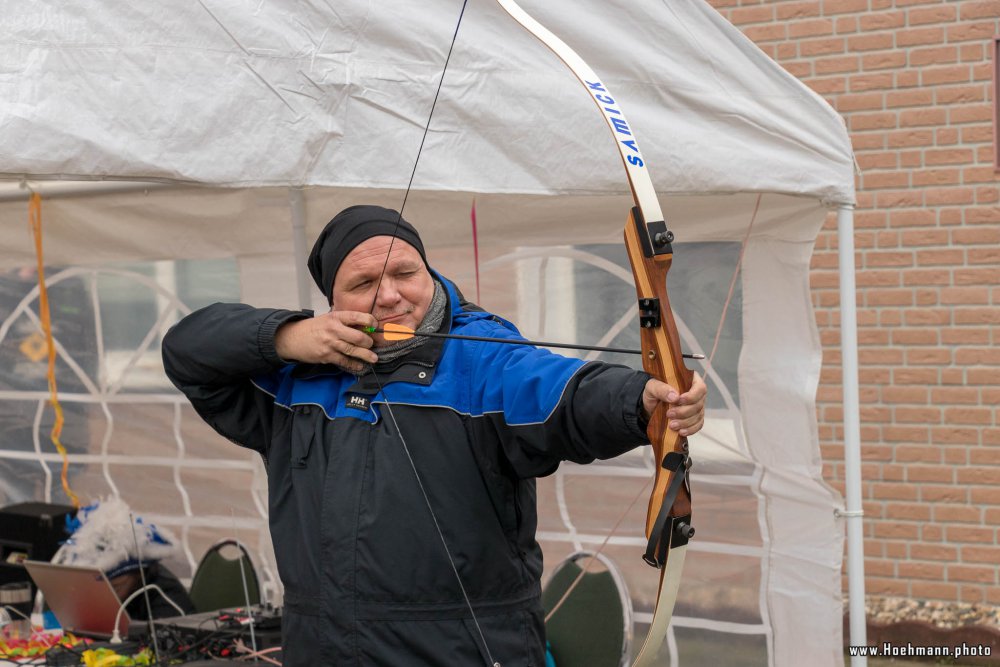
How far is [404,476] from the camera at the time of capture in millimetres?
1715

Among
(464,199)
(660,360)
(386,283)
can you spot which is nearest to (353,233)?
(386,283)

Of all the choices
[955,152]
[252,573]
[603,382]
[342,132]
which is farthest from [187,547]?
[955,152]

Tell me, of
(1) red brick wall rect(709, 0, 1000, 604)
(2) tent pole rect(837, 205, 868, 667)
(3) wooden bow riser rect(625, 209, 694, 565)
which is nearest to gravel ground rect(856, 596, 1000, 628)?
(1) red brick wall rect(709, 0, 1000, 604)

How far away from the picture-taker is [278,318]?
1.84 m

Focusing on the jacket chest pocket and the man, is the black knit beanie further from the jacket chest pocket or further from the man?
the jacket chest pocket

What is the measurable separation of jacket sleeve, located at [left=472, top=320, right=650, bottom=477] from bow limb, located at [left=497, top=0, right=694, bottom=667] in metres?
0.04

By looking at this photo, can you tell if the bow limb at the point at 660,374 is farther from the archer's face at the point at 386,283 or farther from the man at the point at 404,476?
the archer's face at the point at 386,283

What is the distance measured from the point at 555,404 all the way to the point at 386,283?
37 cm

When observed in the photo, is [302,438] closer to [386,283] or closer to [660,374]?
[386,283]

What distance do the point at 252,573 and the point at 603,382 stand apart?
2.40 metres

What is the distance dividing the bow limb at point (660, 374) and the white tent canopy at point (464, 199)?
69 centimetres

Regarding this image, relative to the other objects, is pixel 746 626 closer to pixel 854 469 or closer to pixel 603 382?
pixel 854 469

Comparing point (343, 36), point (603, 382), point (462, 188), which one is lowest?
point (603, 382)

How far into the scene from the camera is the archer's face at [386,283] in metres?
1.77
